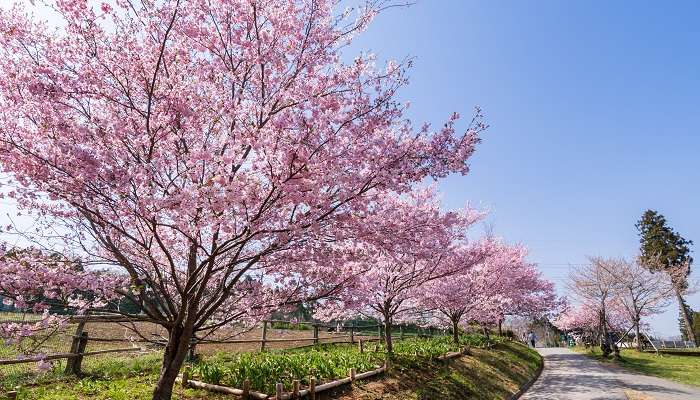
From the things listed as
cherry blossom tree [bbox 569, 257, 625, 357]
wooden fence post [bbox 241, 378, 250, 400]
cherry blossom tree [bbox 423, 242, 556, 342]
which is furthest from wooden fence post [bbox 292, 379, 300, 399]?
cherry blossom tree [bbox 569, 257, 625, 357]

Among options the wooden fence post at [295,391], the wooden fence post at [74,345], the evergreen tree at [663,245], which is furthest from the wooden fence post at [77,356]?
the evergreen tree at [663,245]

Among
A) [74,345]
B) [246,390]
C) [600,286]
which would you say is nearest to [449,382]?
[246,390]

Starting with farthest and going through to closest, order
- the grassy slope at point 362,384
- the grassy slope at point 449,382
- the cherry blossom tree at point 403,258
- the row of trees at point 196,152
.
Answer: the grassy slope at point 449,382 < the grassy slope at point 362,384 < the cherry blossom tree at point 403,258 < the row of trees at point 196,152

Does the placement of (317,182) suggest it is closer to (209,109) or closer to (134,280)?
(209,109)

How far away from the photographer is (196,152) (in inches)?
174

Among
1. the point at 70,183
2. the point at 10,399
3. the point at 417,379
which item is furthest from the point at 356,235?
the point at 417,379

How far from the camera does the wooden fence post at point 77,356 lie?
8549 mm

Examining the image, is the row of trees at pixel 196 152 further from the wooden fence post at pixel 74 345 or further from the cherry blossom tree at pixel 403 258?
the wooden fence post at pixel 74 345

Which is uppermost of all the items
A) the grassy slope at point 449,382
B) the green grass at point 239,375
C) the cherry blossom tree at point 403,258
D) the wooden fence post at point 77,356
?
the cherry blossom tree at point 403,258

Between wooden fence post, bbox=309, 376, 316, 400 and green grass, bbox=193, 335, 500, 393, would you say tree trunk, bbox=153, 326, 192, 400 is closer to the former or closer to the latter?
green grass, bbox=193, 335, 500, 393

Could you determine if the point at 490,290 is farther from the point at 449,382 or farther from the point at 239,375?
the point at 239,375

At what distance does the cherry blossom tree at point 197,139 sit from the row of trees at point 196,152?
21 millimetres

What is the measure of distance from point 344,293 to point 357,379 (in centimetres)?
379

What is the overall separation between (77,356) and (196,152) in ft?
22.9
